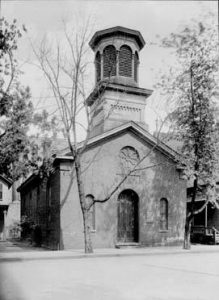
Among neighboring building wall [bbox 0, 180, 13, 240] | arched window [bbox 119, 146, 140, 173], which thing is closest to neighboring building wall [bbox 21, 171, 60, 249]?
arched window [bbox 119, 146, 140, 173]

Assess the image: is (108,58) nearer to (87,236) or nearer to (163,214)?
(163,214)

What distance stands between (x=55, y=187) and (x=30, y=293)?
577 inches

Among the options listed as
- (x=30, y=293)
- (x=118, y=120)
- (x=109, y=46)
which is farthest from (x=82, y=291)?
(x=109, y=46)

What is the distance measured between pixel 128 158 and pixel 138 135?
151 centimetres

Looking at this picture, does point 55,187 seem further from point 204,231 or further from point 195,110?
point 204,231

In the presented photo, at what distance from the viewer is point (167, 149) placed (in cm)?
2580

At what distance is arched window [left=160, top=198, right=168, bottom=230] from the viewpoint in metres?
25.8

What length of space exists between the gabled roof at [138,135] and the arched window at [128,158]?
100 centimetres

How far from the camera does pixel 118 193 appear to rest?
80.5 ft

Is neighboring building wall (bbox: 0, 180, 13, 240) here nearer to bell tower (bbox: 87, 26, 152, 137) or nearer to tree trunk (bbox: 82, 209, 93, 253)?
bell tower (bbox: 87, 26, 152, 137)

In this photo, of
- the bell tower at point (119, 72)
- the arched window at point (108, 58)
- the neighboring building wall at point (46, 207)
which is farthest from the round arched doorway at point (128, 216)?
the arched window at point (108, 58)

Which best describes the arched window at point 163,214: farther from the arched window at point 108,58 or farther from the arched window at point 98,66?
the arched window at point 98,66

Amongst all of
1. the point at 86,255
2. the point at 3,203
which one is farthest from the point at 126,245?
the point at 3,203

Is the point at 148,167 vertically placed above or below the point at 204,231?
above
